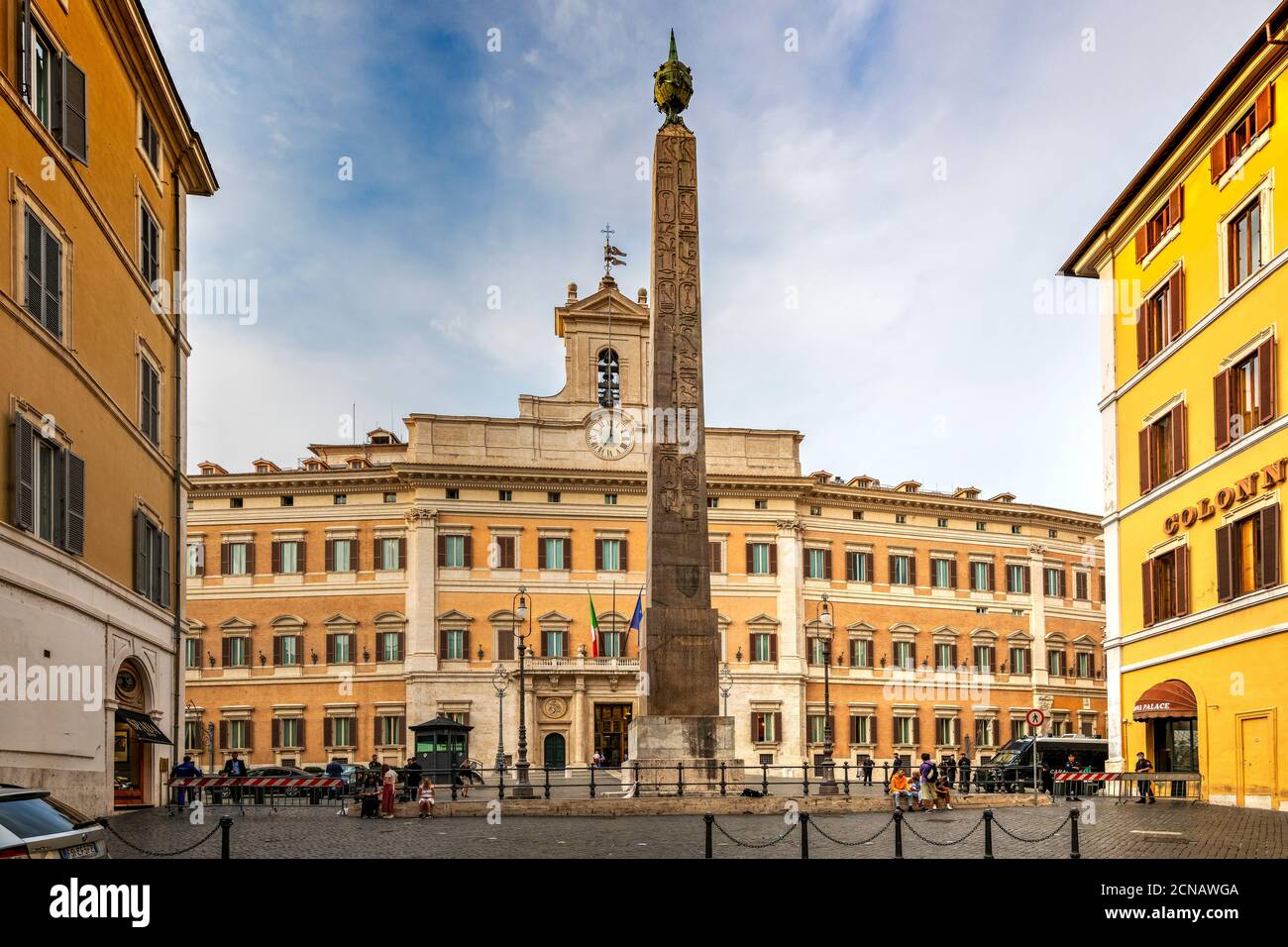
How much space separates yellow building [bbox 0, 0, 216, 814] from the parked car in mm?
7119

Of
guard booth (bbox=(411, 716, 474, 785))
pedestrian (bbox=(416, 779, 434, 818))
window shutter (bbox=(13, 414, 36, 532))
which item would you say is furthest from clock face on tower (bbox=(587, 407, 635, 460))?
window shutter (bbox=(13, 414, 36, 532))

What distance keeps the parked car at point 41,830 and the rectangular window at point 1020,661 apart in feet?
174

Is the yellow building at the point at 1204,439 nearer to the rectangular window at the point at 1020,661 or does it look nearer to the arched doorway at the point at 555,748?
the arched doorway at the point at 555,748

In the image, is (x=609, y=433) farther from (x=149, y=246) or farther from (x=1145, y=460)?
(x=149, y=246)

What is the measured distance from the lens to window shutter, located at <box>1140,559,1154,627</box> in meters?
28.3

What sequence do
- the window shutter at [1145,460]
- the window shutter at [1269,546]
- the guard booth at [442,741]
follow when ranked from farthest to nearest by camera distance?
the guard booth at [442,741], the window shutter at [1145,460], the window shutter at [1269,546]

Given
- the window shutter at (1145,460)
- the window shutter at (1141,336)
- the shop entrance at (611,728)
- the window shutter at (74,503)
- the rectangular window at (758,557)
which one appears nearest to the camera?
the window shutter at (74,503)

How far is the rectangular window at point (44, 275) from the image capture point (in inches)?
693

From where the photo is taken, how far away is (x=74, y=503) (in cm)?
1914

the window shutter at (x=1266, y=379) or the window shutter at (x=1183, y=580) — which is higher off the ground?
the window shutter at (x=1266, y=379)

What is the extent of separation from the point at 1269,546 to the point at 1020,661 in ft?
124

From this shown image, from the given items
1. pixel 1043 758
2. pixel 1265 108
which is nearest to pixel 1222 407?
pixel 1265 108

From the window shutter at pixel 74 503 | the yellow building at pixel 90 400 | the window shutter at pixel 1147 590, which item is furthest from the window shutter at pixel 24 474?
the window shutter at pixel 1147 590
